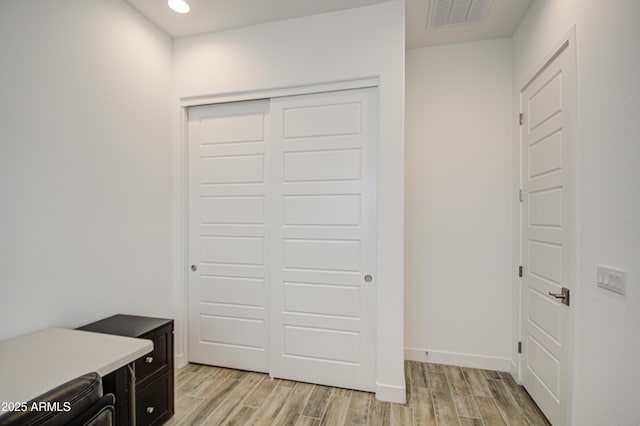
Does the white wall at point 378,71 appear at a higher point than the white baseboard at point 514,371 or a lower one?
higher

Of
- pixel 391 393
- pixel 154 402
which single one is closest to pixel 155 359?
pixel 154 402

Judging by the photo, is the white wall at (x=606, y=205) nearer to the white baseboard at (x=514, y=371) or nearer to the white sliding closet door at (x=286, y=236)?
the white baseboard at (x=514, y=371)

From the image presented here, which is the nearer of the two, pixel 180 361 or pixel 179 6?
pixel 179 6

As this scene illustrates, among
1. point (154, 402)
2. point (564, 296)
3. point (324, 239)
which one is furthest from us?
point (324, 239)

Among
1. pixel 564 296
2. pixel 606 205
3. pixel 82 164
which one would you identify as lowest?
pixel 564 296

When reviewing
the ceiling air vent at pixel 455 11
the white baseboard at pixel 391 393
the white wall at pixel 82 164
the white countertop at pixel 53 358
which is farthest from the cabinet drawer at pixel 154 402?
the ceiling air vent at pixel 455 11

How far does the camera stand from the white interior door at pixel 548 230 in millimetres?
1810

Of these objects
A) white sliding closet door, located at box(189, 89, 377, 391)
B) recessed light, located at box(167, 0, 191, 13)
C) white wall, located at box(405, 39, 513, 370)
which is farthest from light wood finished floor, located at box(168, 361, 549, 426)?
recessed light, located at box(167, 0, 191, 13)

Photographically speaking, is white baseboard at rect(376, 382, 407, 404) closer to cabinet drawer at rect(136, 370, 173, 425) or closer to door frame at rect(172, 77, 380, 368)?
cabinet drawer at rect(136, 370, 173, 425)

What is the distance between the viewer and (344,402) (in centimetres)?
224

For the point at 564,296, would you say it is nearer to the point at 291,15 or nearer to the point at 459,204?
the point at 459,204

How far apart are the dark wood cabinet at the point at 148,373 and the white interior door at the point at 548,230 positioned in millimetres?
2505

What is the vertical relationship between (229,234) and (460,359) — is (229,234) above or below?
above

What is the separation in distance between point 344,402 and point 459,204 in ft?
6.50
